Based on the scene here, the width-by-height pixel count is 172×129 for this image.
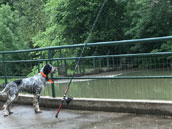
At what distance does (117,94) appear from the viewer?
22.7 feet

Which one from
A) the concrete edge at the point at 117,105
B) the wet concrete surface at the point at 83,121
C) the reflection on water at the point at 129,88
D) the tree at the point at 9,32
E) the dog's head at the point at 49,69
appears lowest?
the wet concrete surface at the point at 83,121

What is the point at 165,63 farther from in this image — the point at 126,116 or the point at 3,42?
the point at 3,42

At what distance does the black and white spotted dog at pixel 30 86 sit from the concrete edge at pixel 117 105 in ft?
1.71

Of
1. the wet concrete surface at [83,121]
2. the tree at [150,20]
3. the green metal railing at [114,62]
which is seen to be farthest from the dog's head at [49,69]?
the tree at [150,20]

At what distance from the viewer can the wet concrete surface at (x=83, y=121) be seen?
5434mm

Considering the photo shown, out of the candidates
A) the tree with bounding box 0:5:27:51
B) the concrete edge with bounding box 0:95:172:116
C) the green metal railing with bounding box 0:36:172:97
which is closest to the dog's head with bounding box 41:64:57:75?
the green metal railing with bounding box 0:36:172:97

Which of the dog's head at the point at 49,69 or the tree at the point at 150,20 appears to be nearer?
the dog's head at the point at 49,69

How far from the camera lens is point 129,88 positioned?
6750 millimetres

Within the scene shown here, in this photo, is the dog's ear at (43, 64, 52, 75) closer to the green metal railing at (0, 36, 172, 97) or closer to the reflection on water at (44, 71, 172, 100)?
the green metal railing at (0, 36, 172, 97)

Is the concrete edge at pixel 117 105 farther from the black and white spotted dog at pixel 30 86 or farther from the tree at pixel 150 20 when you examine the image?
the tree at pixel 150 20

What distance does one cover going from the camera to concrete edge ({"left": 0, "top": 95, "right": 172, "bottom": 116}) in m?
5.90

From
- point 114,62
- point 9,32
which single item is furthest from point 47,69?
point 9,32

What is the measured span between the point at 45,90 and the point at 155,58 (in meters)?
3.28

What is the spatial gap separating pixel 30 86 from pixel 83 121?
6.18 feet
